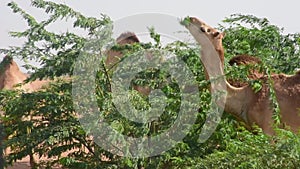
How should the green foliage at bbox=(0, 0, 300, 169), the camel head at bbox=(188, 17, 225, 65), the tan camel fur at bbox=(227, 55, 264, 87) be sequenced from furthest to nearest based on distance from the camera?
the tan camel fur at bbox=(227, 55, 264, 87) → the camel head at bbox=(188, 17, 225, 65) → the green foliage at bbox=(0, 0, 300, 169)

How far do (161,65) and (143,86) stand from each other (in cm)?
20

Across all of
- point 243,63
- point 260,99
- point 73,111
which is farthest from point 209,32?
point 73,111

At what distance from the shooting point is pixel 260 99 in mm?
4969

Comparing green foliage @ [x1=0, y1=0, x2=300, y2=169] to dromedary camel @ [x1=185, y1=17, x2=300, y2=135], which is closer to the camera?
green foliage @ [x1=0, y1=0, x2=300, y2=169]

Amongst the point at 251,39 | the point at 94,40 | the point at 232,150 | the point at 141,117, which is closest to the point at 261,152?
the point at 232,150

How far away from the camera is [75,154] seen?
444cm

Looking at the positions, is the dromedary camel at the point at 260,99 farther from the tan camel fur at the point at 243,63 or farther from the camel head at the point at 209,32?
the tan camel fur at the point at 243,63

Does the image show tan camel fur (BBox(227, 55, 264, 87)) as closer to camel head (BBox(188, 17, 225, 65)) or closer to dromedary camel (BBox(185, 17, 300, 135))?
dromedary camel (BBox(185, 17, 300, 135))

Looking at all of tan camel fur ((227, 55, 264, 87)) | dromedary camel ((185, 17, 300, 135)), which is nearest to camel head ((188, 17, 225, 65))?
dromedary camel ((185, 17, 300, 135))

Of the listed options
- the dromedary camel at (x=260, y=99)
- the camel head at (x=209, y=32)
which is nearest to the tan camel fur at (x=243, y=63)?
the dromedary camel at (x=260, y=99)

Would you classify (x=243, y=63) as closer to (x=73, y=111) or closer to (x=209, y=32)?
(x=209, y=32)

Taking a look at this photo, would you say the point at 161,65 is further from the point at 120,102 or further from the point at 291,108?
the point at 291,108

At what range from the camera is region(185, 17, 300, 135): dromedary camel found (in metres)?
4.81

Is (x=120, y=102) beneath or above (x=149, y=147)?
above
